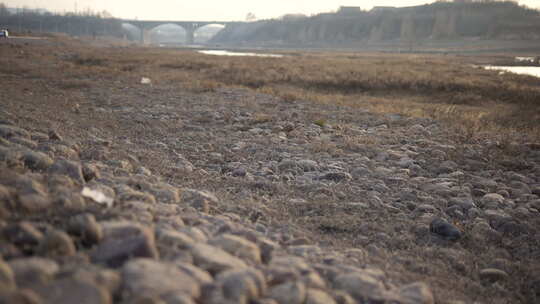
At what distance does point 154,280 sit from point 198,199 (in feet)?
5.86

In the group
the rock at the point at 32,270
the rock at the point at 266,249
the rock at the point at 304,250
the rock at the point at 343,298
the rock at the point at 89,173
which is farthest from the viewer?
the rock at the point at 89,173

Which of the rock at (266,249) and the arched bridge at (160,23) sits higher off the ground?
the arched bridge at (160,23)

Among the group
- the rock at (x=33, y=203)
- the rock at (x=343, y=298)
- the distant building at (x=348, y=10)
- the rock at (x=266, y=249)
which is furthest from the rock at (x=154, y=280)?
the distant building at (x=348, y=10)

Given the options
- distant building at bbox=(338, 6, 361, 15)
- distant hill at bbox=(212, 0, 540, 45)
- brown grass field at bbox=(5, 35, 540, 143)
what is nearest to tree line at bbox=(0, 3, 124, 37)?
distant hill at bbox=(212, 0, 540, 45)

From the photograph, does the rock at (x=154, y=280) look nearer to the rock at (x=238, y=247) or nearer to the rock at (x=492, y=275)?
the rock at (x=238, y=247)

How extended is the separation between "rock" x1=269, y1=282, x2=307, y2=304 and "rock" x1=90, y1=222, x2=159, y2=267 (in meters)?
0.64

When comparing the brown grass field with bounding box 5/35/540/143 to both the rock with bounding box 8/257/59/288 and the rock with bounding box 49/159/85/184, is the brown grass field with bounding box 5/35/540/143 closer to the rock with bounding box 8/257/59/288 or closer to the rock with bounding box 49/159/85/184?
the rock with bounding box 49/159/85/184

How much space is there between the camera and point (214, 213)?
3.36 meters

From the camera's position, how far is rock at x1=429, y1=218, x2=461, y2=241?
359 centimetres

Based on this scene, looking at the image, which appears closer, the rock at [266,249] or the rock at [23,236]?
the rock at [23,236]

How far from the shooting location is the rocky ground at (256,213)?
1.85 meters

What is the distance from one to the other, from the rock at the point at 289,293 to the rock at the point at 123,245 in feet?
2.11

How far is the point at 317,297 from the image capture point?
77.1 inches

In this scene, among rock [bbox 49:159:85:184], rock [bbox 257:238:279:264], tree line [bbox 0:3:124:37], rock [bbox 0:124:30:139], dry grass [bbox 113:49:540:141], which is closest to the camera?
rock [bbox 257:238:279:264]
